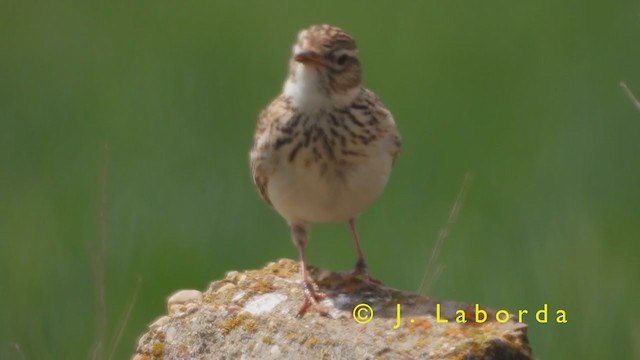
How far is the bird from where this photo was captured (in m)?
6.46

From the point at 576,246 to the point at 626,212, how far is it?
573 mm

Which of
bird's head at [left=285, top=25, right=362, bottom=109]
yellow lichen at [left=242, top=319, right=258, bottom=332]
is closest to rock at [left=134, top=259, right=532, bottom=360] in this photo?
yellow lichen at [left=242, top=319, right=258, bottom=332]

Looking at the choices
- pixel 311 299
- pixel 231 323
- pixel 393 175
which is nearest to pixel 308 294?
pixel 311 299

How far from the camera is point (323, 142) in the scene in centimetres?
648

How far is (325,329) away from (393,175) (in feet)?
13.2

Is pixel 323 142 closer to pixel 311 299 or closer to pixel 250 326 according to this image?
pixel 311 299

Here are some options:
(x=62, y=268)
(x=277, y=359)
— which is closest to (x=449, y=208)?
(x=62, y=268)

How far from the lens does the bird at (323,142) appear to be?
6465mm

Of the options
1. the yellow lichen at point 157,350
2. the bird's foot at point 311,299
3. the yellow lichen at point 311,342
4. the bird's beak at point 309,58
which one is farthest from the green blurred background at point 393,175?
the yellow lichen at point 311,342

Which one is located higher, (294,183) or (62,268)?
(294,183)

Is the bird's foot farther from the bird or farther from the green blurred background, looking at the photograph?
the green blurred background

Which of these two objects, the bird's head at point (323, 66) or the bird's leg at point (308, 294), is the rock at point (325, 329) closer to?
the bird's leg at point (308, 294)

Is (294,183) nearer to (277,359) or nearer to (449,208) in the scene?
(277,359)

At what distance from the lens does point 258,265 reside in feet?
28.9
